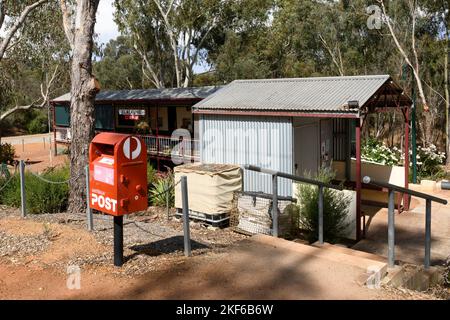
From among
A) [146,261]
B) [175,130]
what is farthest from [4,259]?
[175,130]

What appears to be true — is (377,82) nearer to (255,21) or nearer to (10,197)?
(10,197)

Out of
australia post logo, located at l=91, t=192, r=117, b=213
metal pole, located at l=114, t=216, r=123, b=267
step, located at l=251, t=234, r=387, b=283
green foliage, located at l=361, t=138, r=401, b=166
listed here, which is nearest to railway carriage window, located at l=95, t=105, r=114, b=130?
green foliage, located at l=361, t=138, r=401, b=166

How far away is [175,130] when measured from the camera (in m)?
22.7

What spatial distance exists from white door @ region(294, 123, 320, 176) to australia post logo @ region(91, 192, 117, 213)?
7183 millimetres

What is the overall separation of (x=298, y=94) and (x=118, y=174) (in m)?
7.91

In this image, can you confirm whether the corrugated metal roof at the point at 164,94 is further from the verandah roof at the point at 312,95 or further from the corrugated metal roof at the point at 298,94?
the verandah roof at the point at 312,95

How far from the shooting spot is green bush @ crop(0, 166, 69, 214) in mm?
9914

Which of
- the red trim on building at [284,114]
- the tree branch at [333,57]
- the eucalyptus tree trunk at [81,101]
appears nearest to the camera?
the eucalyptus tree trunk at [81,101]

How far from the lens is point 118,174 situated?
5137 millimetres

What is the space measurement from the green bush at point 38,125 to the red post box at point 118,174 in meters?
45.4

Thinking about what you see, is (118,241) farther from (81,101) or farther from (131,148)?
(81,101)

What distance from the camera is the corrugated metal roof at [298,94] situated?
1098cm

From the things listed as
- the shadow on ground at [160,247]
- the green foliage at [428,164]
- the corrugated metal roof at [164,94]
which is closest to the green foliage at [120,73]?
the corrugated metal roof at [164,94]
